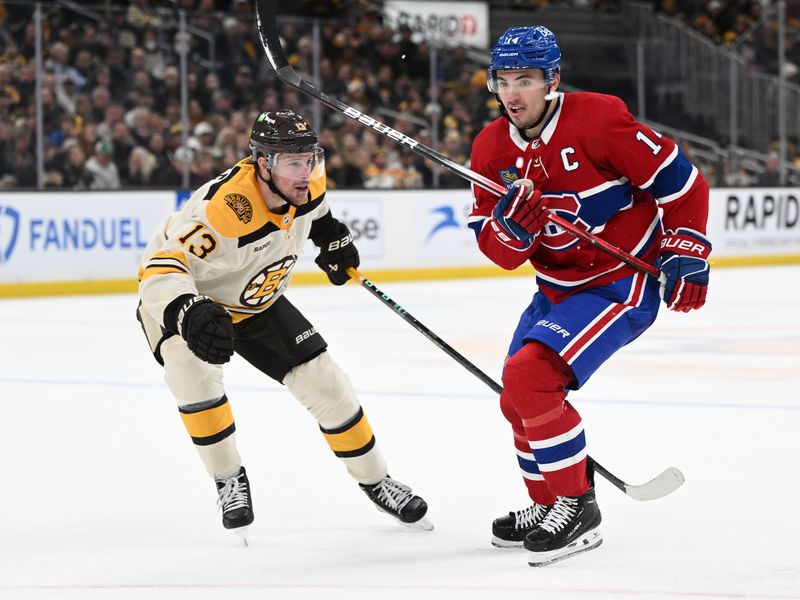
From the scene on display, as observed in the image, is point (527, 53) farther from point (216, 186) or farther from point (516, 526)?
point (516, 526)

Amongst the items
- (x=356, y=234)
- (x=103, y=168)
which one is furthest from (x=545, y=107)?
(x=356, y=234)

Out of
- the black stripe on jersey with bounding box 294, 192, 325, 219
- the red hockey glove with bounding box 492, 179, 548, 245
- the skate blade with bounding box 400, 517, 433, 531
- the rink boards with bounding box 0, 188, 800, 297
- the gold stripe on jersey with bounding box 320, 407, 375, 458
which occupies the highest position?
the red hockey glove with bounding box 492, 179, 548, 245

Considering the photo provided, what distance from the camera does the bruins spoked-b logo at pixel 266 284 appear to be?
336 centimetres

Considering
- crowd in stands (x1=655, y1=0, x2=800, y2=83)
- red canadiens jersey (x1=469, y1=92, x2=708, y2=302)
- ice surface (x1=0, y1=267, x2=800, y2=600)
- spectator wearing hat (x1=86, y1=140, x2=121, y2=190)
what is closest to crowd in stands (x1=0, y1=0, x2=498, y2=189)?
spectator wearing hat (x1=86, y1=140, x2=121, y2=190)

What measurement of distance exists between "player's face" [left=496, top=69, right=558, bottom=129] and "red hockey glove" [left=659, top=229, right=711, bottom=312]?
1.39 ft

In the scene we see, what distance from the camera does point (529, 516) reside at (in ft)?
10.7

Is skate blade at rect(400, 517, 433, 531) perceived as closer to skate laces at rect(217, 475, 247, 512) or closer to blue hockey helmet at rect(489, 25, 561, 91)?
skate laces at rect(217, 475, 247, 512)

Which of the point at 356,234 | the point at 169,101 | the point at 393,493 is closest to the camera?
the point at 393,493

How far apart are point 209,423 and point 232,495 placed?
18cm

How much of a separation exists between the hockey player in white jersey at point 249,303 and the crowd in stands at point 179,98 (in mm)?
7088

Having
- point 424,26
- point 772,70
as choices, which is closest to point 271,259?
point 424,26

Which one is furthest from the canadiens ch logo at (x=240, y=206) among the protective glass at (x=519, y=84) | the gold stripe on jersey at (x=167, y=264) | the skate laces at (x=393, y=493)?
the skate laces at (x=393, y=493)

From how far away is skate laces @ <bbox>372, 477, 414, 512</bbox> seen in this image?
3367 millimetres

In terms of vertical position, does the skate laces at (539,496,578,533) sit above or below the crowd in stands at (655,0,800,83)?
below
